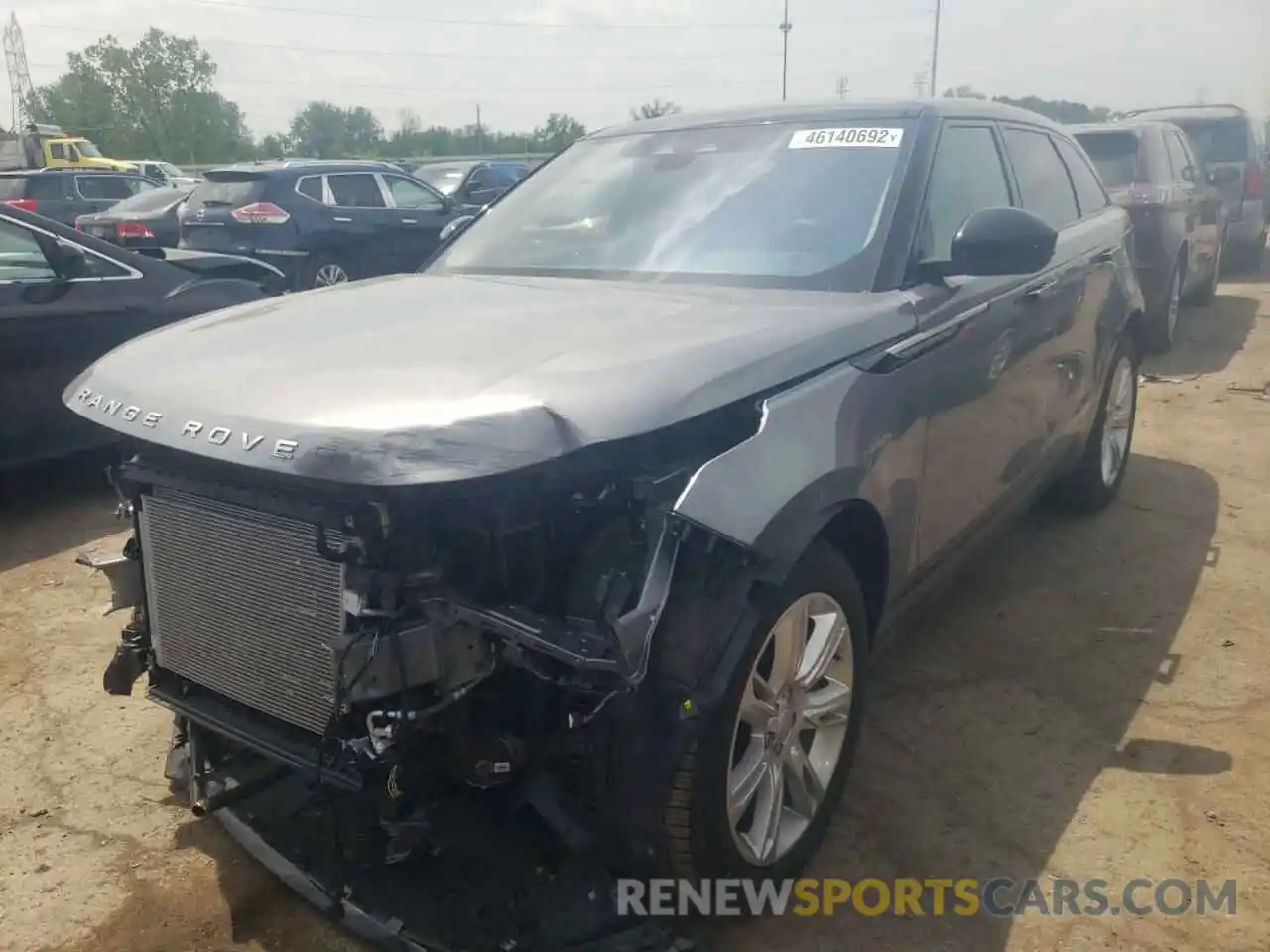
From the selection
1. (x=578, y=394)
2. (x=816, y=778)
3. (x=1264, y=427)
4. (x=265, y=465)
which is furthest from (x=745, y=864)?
(x=1264, y=427)

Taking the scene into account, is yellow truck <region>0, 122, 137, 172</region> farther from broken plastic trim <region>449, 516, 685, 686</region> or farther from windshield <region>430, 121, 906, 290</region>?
broken plastic trim <region>449, 516, 685, 686</region>

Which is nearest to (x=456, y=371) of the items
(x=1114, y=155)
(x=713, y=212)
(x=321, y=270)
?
(x=713, y=212)

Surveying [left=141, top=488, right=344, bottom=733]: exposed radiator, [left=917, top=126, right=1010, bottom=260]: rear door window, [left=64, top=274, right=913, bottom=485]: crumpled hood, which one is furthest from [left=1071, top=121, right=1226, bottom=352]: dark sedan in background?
[left=141, top=488, right=344, bottom=733]: exposed radiator

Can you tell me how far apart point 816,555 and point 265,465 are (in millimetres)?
→ 1258

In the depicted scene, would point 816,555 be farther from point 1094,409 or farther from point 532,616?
point 1094,409

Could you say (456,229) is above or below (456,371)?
above

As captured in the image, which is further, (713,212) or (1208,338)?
(1208,338)

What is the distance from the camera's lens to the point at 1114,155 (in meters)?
8.65

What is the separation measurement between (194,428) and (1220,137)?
14.2 metres

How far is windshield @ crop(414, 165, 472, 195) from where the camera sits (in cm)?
1772

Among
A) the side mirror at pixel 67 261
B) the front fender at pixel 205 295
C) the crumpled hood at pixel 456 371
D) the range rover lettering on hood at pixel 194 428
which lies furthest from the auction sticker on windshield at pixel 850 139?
the side mirror at pixel 67 261

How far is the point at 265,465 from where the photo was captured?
6.65 feet

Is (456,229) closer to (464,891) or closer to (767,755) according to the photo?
(767,755)

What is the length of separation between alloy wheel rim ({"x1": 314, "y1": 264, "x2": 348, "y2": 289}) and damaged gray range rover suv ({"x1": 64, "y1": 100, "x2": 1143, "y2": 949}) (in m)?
8.24
